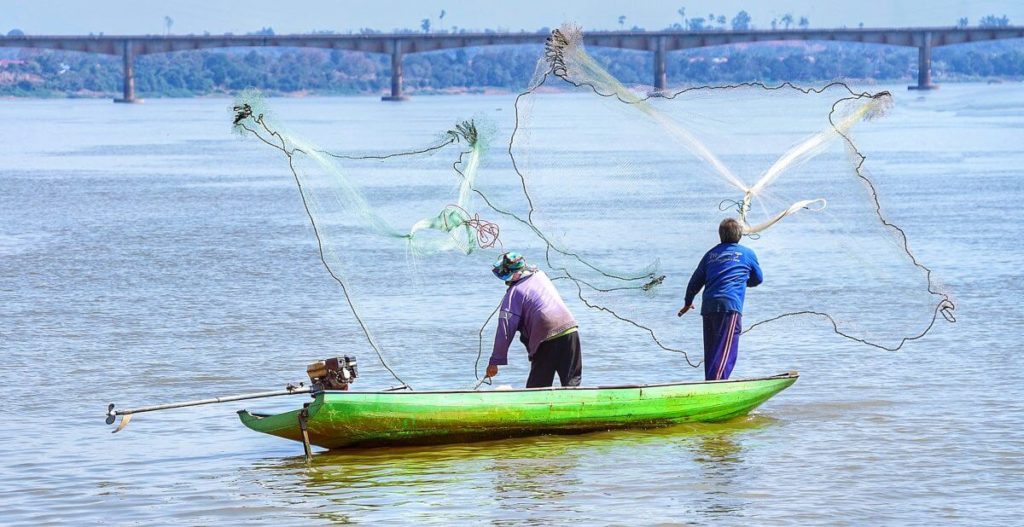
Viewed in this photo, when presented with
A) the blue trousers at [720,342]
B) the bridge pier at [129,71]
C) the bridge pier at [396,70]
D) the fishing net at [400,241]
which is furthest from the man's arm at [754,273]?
the bridge pier at [129,71]

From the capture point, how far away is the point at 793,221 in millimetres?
29812

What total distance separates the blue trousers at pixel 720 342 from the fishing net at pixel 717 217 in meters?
0.72

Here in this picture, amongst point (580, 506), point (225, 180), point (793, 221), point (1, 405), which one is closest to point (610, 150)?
point (225, 180)

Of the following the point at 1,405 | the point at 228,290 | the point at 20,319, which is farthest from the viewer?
the point at 228,290

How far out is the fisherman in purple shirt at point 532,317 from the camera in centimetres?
1107

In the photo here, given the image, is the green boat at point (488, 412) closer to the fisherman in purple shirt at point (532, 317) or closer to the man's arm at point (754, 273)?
the fisherman in purple shirt at point (532, 317)

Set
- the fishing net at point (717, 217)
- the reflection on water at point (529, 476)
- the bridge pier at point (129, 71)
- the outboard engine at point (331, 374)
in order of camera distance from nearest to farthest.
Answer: the reflection on water at point (529, 476)
the outboard engine at point (331, 374)
the fishing net at point (717, 217)
the bridge pier at point (129, 71)

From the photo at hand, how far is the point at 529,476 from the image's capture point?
34.9ft

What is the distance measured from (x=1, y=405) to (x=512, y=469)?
503cm

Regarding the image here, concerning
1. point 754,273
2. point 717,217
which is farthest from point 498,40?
point 754,273

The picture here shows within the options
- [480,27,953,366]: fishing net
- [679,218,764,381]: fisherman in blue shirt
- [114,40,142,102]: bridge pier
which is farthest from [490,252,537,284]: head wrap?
[114,40,142,102]: bridge pier

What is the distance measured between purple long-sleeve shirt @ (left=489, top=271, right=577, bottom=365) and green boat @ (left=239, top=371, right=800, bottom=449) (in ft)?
1.24

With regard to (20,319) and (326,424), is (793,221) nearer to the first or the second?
(20,319)

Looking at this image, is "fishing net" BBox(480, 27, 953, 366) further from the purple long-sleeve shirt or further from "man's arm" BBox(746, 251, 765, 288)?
the purple long-sleeve shirt
